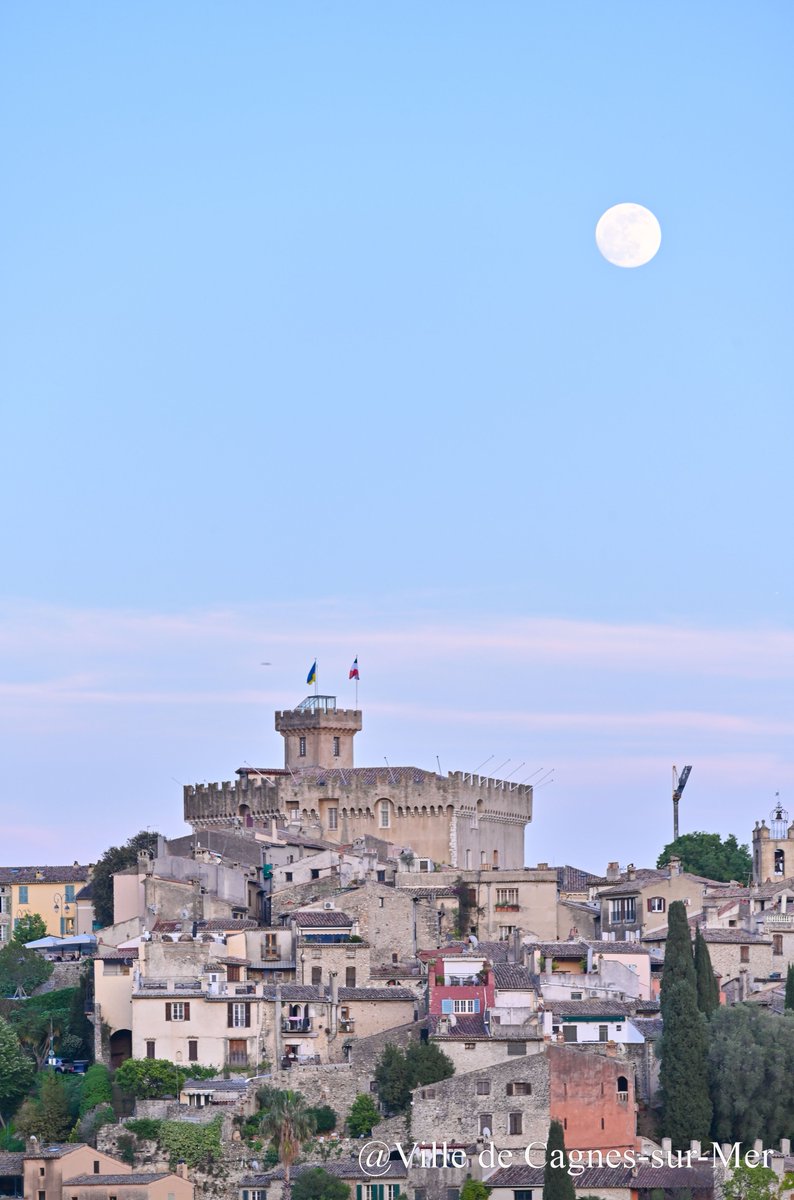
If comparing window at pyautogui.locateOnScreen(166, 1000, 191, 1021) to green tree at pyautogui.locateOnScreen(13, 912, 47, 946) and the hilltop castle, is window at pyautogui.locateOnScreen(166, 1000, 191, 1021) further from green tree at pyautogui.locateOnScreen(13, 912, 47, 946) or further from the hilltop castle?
the hilltop castle

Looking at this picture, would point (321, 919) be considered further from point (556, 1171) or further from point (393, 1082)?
point (556, 1171)

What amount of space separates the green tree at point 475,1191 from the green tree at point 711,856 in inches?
1433

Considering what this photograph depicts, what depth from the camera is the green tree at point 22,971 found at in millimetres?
92125

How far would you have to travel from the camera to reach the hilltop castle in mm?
106562

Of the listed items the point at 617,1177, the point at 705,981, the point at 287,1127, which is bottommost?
the point at 617,1177

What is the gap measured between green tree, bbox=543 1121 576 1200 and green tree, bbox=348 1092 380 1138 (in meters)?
5.56

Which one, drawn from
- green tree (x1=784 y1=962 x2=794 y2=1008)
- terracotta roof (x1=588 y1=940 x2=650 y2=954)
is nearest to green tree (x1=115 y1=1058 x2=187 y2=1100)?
terracotta roof (x1=588 y1=940 x2=650 y2=954)

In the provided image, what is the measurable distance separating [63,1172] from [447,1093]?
10.4 m

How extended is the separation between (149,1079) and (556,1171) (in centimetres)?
1249

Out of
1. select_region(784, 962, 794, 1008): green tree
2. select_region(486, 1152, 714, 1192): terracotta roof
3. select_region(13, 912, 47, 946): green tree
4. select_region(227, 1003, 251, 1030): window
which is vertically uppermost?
select_region(13, 912, 47, 946): green tree

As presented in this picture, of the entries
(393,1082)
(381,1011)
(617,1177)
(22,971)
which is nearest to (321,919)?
(381,1011)

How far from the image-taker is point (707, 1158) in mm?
74875

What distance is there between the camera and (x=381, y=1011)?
267 feet

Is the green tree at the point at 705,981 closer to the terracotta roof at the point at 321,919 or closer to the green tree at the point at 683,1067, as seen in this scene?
the green tree at the point at 683,1067
